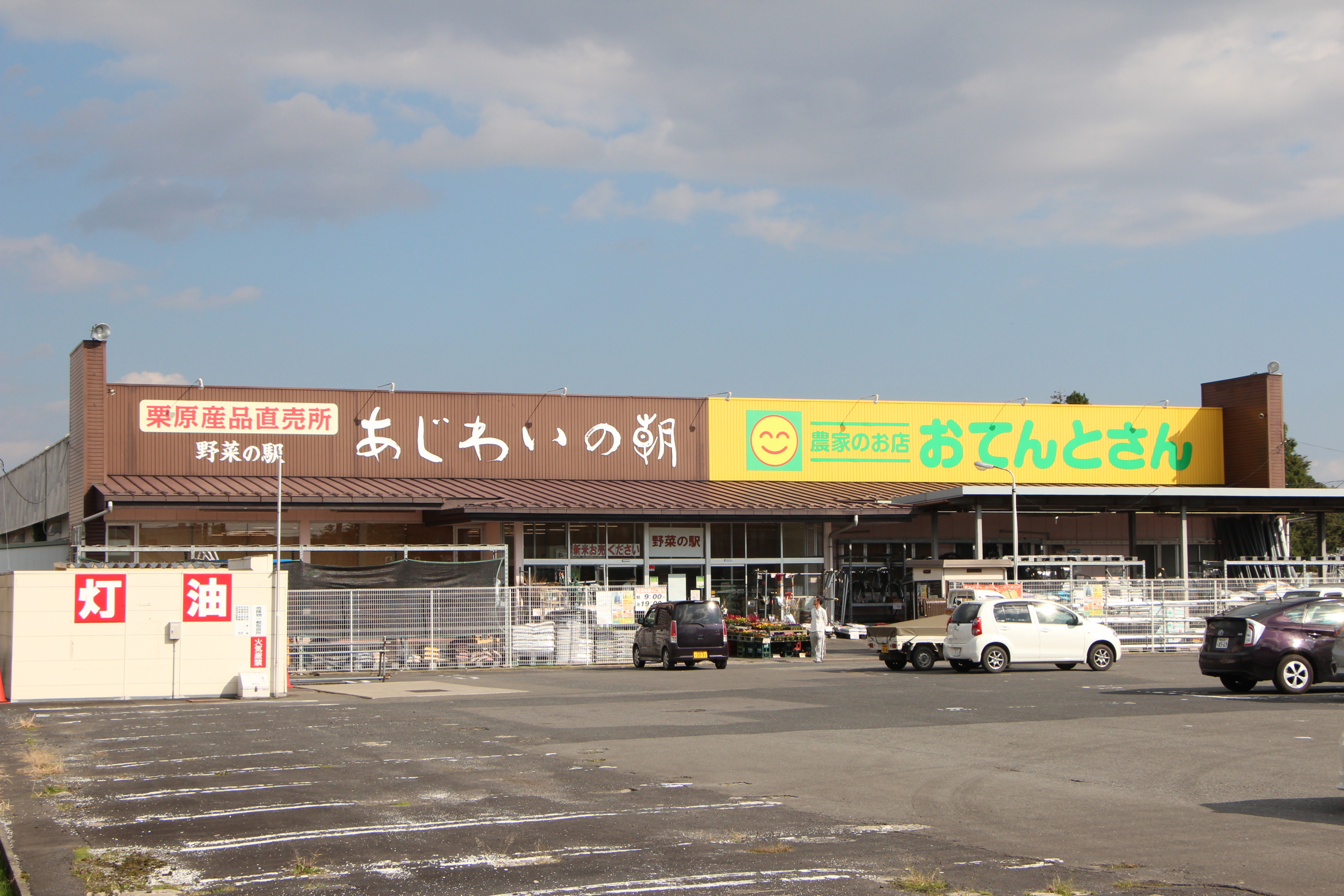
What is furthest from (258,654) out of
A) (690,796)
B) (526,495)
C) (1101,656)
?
(1101,656)

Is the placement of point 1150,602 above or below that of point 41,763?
above

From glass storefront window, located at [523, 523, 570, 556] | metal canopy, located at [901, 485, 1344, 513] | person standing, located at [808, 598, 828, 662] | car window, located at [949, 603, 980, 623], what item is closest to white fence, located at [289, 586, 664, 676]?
person standing, located at [808, 598, 828, 662]

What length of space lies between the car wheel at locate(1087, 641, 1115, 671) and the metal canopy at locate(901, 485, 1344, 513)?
11.5m

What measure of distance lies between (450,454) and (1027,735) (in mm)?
29015

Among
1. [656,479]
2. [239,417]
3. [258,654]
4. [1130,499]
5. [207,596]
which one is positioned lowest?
[258,654]

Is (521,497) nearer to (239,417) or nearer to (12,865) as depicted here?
(239,417)

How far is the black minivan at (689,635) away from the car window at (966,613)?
5.51 m

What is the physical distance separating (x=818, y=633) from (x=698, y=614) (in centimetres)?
323

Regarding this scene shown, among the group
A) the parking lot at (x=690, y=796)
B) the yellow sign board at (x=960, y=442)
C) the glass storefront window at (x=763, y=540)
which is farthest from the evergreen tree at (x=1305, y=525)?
the parking lot at (x=690, y=796)

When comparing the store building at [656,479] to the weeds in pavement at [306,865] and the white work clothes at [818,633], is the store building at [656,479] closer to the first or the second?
the white work clothes at [818,633]

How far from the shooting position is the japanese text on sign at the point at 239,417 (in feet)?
128

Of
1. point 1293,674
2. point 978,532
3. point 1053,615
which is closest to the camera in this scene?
point 1293,674

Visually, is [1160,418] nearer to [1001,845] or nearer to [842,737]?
[842,737]

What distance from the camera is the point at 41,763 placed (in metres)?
13.6
